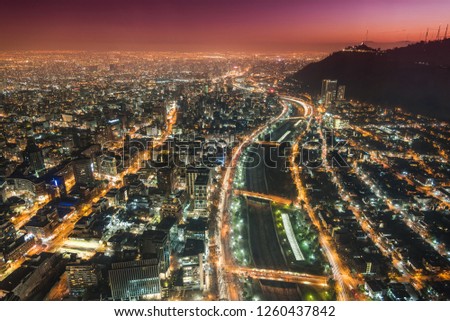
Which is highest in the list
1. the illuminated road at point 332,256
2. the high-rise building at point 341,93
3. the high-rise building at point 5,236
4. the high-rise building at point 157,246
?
the high-rise building at point 341,93

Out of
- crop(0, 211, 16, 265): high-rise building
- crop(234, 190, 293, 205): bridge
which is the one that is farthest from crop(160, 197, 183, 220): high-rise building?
crop(0, 211, 16, 265): high-rise building

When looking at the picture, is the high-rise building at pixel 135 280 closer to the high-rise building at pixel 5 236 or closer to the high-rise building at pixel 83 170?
the high-rise building at pixel 5 236

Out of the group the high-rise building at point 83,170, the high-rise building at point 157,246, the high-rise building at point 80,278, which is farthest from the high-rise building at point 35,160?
the high-rise building at point 157,246

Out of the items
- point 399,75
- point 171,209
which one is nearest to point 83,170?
point 171,209

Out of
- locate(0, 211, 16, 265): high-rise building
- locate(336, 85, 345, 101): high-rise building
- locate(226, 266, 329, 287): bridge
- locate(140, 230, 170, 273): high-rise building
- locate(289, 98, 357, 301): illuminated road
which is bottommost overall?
locate(289, 98, 357, 301): illuminated road

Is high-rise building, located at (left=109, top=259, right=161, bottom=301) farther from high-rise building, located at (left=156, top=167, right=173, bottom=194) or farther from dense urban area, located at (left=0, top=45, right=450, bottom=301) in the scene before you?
high-rise building, located at (left=156, top=167, right=173, bottom=194)

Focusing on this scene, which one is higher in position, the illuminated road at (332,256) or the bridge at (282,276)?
the bridge at (282,276)
